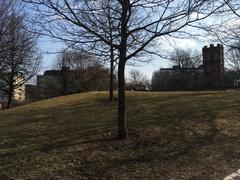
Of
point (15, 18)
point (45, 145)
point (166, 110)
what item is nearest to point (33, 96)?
point (15, 18)

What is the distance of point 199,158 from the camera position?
1042 centimetres

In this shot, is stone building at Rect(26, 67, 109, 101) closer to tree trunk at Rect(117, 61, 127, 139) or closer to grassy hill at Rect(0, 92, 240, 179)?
grassy hill at Rect(0, 92, 240, 179)

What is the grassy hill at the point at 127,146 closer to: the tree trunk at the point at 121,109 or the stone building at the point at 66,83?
the tree trunk at the point at 121,109

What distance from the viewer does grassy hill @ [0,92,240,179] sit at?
9.34 metres

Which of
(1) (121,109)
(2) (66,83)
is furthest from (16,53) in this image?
(2) (66,83)

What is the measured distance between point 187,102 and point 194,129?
20.5ft

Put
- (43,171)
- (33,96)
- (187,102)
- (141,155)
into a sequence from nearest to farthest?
1. (43,171)
2. (141,155)
3. (187,102)
4. (33,96)

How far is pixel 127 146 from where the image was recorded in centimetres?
1109

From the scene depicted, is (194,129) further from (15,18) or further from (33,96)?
(33,96)

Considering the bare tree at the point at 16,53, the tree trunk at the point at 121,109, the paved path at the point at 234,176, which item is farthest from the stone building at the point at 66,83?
the paved path at the point at 234,176

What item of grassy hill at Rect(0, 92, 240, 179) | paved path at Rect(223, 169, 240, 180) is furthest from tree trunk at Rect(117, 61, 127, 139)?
paved path at Rect(223, 169, 240, 180)

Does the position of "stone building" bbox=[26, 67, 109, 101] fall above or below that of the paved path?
above

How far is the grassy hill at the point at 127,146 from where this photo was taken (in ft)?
30.7

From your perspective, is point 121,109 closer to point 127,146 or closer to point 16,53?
point 127,146
